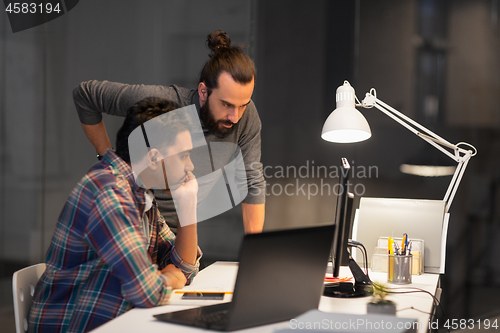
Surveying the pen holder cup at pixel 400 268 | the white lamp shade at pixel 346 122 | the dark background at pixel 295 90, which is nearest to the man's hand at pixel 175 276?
the pen holder cup at pixel 400 268

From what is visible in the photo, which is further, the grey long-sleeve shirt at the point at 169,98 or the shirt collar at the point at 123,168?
the grey long-sleeve shirt at the point at 169,98

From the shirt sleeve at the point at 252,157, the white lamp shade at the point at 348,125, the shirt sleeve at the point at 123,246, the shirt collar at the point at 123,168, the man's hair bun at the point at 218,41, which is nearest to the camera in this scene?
the shirt sleeve at the point at 123,246

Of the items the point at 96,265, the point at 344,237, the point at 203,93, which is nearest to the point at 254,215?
the point at 203,93

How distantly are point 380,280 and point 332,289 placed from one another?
250mm

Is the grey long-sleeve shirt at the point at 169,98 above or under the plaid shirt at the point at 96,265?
above

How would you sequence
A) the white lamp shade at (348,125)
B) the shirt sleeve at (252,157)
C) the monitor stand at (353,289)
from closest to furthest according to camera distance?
the monitor stand at (353,289) → the white lamp shade at (348,125) → the shirt sleeve at (252,157)

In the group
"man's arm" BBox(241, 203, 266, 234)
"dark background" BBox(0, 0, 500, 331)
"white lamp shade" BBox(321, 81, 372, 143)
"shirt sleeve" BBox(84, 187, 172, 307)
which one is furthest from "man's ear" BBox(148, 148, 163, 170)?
"dark background" BBox(0, 0, 500, 331)

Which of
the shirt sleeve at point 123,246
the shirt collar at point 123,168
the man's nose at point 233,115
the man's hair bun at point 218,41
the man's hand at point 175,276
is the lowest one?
the man's hand at point 175,276

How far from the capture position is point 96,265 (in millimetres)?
1091

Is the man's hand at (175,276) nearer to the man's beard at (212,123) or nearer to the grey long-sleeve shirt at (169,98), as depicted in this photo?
the grey long-sleeve shirt at (169,98)

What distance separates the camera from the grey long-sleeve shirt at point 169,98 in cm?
181

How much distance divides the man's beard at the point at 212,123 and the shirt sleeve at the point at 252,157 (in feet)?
0.38

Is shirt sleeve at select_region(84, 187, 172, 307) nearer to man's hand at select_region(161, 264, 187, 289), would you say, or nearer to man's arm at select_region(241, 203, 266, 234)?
man's hand at select_region(161, 264, 187, 289)

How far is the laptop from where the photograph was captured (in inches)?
35.8
